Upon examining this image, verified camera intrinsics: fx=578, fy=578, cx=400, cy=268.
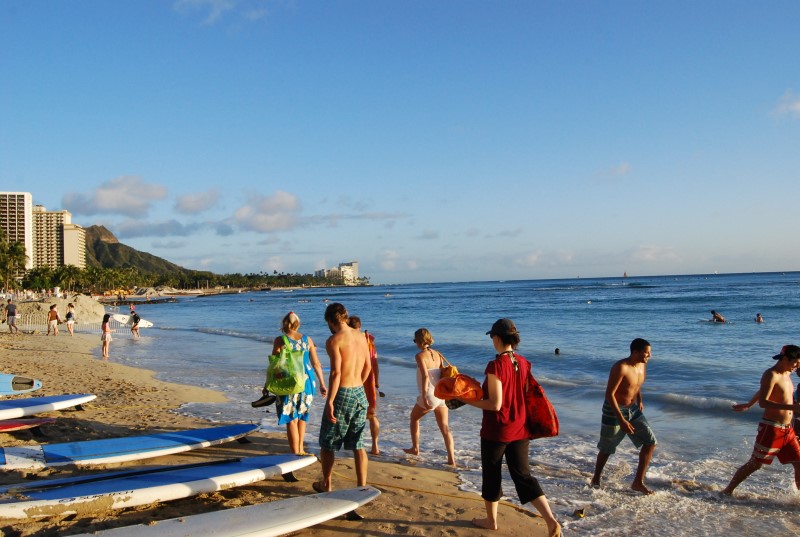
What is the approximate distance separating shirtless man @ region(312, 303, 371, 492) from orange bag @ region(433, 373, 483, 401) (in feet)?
3.83

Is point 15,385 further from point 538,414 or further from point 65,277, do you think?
point 65,277

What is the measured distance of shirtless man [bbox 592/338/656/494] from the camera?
19.3 feet

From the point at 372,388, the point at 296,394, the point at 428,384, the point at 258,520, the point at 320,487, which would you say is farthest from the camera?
the point at 372,388

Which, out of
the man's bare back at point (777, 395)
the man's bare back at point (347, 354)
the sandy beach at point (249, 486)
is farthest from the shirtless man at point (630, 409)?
the man's bare back at point (347, 354)

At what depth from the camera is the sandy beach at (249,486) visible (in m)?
4.71

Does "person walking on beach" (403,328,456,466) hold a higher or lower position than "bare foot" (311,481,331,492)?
higher

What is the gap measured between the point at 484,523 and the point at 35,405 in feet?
23.8

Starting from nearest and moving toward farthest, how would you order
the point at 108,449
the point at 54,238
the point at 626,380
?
1. the point at 626,380
2. the point at 108,449
3. the point at 54,238

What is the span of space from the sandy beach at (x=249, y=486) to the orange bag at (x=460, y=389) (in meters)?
1.31

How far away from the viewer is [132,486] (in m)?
4.88

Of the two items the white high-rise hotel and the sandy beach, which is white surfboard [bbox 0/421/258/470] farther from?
the white high-rise hotel


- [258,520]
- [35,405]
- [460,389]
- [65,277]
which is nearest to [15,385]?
[35,405]

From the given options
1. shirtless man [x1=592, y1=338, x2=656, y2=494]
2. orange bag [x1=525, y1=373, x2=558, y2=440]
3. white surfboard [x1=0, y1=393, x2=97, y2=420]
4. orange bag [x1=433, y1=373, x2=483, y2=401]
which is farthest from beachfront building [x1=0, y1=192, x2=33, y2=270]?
orange bag [x1=525, y1=373, x2=558, y2=440]

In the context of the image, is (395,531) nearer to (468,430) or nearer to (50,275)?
(468,430)
